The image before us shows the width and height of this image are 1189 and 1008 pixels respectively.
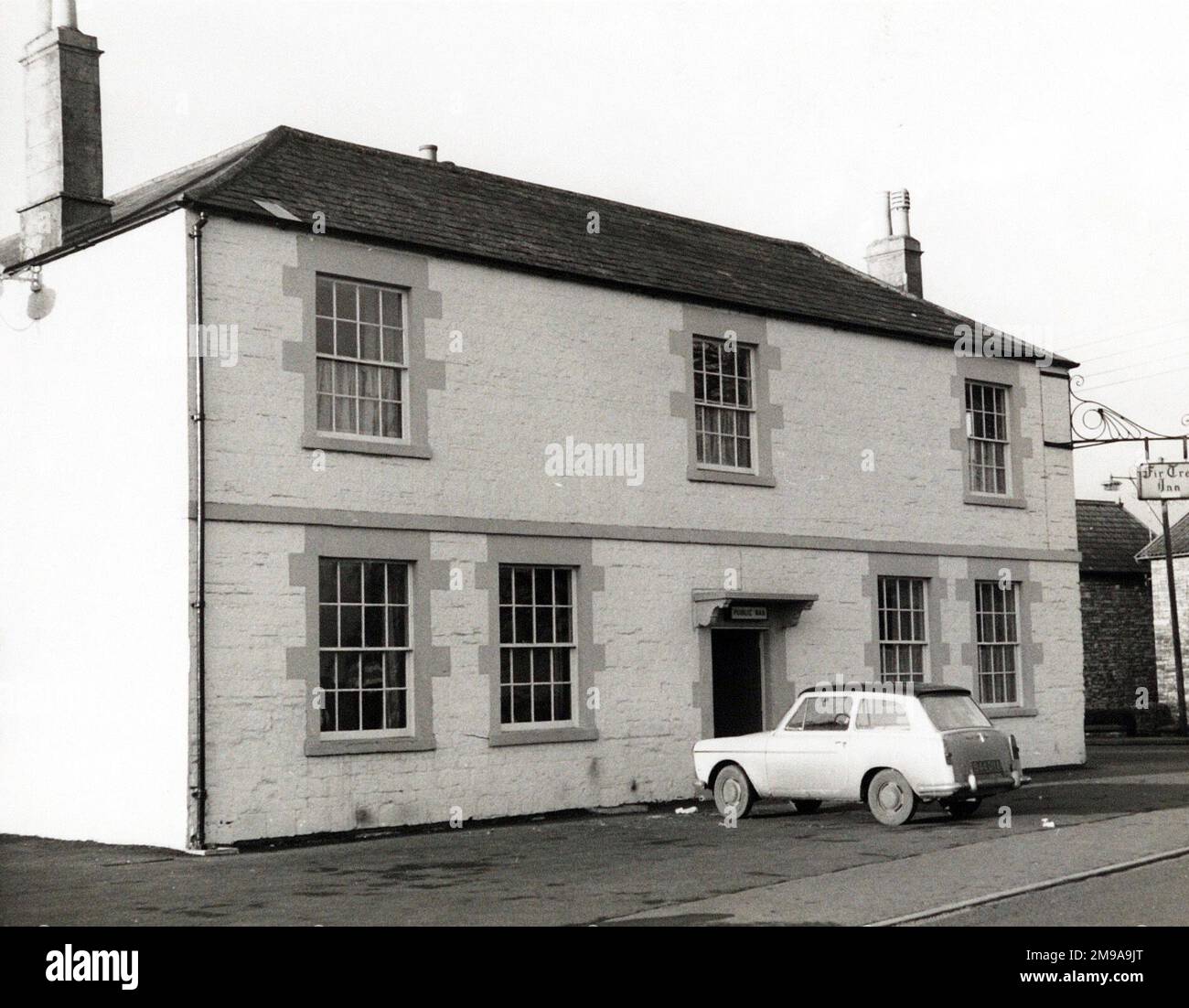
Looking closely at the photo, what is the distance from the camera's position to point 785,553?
21438 millimetres

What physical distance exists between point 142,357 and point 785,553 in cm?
914

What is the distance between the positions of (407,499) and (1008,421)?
11566mm

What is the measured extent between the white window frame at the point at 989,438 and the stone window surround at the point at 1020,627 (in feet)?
3.87

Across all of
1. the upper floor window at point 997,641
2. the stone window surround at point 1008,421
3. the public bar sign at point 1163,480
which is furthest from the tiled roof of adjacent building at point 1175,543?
the upper floor window at point 997,641

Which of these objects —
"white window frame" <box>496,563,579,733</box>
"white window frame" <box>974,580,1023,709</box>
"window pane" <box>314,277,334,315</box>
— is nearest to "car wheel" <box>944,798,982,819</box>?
"white window frame" <box>496,563,579,733</box>

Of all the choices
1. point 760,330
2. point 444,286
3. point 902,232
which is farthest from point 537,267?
point 902,232

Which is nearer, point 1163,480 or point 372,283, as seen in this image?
point 372,283

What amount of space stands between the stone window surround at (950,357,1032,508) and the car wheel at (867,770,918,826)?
858 centimetres

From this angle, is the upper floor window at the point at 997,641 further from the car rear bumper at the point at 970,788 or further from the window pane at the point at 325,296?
the window pane at the point at 325,296

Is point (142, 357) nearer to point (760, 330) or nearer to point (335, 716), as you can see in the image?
point (335, 716)

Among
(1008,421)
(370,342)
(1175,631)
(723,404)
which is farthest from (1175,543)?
(370,342)

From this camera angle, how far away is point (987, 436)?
2480 centimetres

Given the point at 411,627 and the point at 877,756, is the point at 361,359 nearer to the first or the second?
the point at 411,627

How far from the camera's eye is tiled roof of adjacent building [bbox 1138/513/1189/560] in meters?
44.2
